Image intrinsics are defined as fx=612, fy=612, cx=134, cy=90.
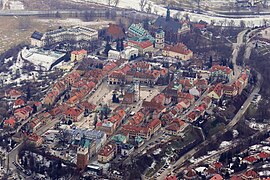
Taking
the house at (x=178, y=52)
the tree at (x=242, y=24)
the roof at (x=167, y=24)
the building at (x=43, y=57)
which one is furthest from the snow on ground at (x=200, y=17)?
the building at (x=43, y=57)

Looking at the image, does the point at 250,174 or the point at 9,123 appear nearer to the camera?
the point at 250,174

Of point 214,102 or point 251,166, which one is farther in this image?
point 214,102

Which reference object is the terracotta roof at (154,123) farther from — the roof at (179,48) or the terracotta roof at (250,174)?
the roof at (179,48)

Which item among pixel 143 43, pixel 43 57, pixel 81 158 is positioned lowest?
pixel 81 158

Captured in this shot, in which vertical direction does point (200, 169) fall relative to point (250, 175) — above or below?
below

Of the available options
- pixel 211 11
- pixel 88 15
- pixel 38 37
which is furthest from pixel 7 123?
pixel 211 11

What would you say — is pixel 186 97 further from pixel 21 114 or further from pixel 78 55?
pixel 78 55

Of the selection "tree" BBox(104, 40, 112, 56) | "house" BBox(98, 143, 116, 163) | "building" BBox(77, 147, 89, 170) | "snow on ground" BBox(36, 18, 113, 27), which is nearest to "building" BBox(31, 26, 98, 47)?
"tree" BBox(104, 40, 112, 56)

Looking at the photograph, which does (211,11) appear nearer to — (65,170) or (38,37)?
(38,37)

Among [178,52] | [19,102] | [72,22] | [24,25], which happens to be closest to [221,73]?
[178,52]
